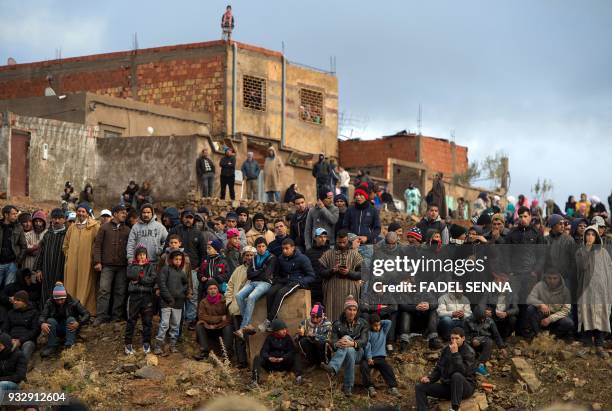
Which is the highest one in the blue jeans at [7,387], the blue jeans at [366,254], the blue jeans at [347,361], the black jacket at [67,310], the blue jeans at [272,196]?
the blue jeans at [272,196]

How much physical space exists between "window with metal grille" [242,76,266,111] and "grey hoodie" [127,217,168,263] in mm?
21324

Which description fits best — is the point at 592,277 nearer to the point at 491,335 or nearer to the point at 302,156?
the point at 491,335

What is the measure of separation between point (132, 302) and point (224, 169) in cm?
1185

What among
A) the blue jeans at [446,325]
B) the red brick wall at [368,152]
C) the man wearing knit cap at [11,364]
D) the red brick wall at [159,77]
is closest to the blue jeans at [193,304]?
the man wearing knit cap at [11,364]

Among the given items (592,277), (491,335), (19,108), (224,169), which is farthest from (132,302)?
(19,108)

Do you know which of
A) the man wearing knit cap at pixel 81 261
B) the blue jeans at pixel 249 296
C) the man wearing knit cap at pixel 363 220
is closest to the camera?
the blue jeans at pixel 249 296

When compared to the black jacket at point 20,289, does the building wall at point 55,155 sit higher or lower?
higher

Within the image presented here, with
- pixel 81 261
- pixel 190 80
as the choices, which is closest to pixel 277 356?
pixel 81 261

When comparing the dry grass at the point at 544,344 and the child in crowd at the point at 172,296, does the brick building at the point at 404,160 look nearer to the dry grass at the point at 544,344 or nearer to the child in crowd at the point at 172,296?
the dry grass at the point at 544,344

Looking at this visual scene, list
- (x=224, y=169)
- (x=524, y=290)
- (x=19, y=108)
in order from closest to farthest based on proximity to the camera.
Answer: (x=524, y=290) < (x=224, y=169) < (x=19, y=108)

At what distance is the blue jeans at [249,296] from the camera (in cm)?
1748

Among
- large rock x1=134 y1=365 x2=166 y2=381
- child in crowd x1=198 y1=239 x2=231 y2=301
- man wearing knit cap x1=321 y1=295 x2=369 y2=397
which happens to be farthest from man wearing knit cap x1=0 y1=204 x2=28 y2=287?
man wearing knit cap x1=321 y1=295 x2=369 y2=397

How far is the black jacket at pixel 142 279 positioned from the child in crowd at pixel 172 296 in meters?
0.24

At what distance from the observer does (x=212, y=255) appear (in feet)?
60.2
